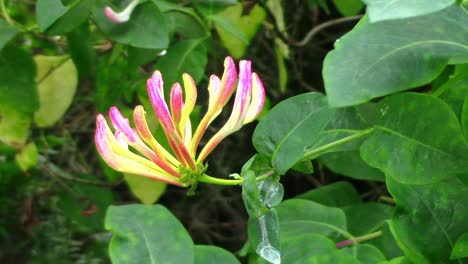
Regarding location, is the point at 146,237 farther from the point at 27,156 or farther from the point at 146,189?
the point at 27,156

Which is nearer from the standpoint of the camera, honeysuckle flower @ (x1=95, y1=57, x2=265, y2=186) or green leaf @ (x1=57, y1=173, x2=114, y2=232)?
honeysuckle flower @ (x1=95, y1=57, x2=265, y2=186)

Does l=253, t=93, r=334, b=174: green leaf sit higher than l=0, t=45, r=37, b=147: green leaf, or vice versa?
l=253, t=93, r=334, b=174: green leaf

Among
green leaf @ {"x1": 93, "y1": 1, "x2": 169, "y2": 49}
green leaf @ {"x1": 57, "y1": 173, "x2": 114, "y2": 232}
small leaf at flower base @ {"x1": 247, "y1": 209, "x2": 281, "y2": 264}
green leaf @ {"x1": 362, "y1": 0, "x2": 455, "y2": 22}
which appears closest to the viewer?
green leaf @ {"x1": 362, "y1": 0, "x2": 455, "y2": 22}

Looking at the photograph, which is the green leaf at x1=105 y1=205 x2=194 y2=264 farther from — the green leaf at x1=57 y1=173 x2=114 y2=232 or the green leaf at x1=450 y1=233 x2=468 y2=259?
the green leaf at x1=57 y1=173 x2=114 y2=232

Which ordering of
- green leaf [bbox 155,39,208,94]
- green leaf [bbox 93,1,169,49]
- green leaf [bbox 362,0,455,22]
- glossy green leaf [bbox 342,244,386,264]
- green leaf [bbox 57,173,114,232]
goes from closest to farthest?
green leaf [bbox 362,0,455,22]
glossy green leaf [bbox 342,244,386,264]
green leaf [bbox 93,1,169,49]
green leaf [bbox 155,39,208,94]
green leaf [bbox 57,173,114,232]

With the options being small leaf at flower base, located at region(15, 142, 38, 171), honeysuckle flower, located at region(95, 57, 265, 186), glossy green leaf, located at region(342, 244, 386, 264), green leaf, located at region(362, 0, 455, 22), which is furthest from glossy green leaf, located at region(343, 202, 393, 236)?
small leaf at flower base, located at region(15, 142, 38, 171)

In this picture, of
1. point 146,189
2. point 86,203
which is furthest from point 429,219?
point 86,203

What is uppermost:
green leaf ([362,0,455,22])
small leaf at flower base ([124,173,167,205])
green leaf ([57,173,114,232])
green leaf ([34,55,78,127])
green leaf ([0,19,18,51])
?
green leaf ([362,0,455,22])
